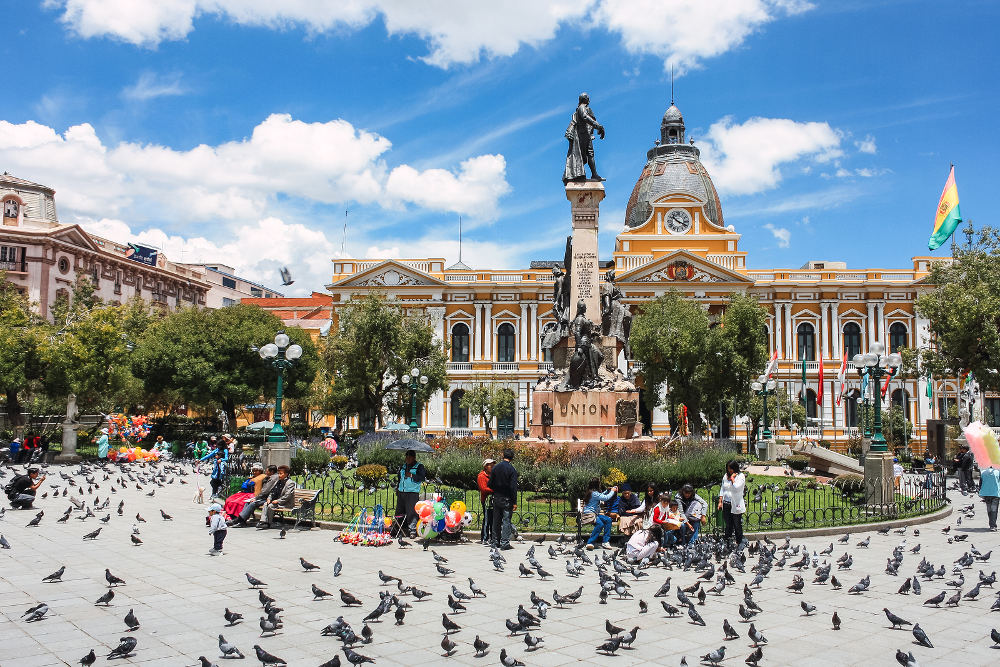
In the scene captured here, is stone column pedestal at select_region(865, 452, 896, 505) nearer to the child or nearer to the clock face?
the child

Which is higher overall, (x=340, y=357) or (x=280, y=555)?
(x=340, y=357)

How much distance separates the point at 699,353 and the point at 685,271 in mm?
13105

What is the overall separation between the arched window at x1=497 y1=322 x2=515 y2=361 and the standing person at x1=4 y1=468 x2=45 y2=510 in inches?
1468

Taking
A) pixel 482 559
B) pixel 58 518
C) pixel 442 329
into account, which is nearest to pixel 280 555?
pixel 482 559

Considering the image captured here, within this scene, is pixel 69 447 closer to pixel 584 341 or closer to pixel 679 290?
pixel 584 341

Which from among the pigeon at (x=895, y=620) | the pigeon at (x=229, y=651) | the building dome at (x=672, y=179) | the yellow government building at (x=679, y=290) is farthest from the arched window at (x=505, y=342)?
the pigeon at (x=229, y=651)

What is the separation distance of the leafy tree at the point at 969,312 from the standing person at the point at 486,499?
24829 millimetres

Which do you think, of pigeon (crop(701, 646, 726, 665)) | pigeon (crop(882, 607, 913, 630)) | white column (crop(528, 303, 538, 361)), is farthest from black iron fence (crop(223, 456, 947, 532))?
white column (crop(528, 303, 538, 361))

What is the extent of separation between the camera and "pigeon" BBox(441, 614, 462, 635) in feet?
22.1

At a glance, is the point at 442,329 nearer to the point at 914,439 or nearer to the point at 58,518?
the point at 914,439

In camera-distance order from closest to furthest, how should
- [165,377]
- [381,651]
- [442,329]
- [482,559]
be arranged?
[381,651] → [482,559] → [165,377] → [442,329]

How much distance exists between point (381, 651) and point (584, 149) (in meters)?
15.8

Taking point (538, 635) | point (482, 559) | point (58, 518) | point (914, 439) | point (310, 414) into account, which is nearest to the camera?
point (538, 635)

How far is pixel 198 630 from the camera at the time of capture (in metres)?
6.93
